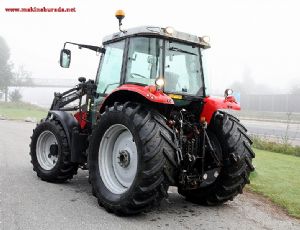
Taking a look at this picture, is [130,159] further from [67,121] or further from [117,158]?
[67,121]

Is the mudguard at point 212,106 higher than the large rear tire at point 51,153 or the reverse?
higher

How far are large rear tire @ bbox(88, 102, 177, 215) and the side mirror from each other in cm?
191

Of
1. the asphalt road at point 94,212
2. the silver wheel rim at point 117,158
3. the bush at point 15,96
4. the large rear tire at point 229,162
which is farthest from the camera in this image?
the bush at point 15,96

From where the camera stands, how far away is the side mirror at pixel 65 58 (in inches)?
289

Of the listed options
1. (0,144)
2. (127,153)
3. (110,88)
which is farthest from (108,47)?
(0,144)

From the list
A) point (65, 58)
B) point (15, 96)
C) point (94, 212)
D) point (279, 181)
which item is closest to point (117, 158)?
point (94, 212)

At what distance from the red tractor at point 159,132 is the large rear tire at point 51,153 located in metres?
0.33

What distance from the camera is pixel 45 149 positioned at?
797 centimetres

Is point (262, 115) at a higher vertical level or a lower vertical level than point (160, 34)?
lower

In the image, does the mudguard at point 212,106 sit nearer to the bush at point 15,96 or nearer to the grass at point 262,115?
the grass at point 262,115

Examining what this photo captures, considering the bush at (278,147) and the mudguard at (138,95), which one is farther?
the bush at (278,147)

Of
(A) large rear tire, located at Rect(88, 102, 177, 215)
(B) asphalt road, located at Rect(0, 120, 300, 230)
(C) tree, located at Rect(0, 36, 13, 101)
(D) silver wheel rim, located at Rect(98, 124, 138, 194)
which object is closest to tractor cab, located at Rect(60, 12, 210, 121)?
(A) large rear tire, located at Rect(88, 102, 177, 215)

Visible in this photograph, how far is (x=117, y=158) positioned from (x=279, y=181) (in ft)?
12.8

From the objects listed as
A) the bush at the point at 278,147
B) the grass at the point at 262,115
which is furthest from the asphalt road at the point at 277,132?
the grass at the point at 262,115
